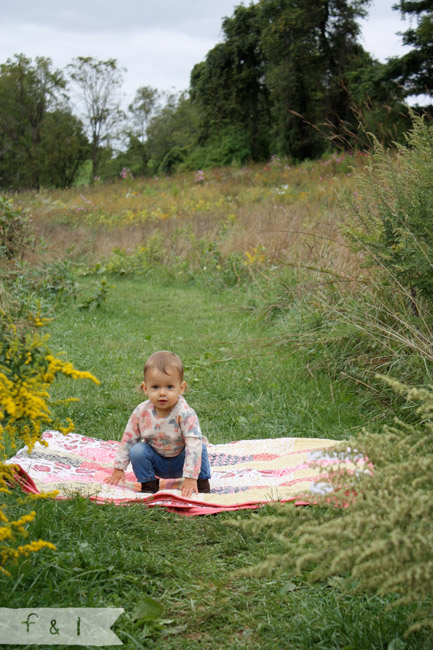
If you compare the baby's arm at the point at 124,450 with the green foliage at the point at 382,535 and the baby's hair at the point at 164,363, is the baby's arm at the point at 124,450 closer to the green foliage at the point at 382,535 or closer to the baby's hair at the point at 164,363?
the baby's hair at the point at 164,363

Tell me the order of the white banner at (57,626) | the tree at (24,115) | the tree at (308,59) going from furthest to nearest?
1. the tree at (24,115)
2. the tree at (308,59)
3. the white banner at (57,626)

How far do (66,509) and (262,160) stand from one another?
24517 millimetres

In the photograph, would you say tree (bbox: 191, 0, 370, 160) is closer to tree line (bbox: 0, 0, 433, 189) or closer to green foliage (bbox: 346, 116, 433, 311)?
tree line (bbox: 0, 0, 433, 189)

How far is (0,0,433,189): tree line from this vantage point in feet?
58.4

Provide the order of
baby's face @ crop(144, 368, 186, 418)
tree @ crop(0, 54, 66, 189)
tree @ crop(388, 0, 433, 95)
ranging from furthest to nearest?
tree @ crop(0, 54, 66, 189)
tree @ crop(388, 0, 433, 95)
baby's face @ crop(144, 368, 186, 418)

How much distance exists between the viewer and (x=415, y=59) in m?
16.4

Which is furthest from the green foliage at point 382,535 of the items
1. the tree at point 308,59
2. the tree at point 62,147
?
the tree at point 62,147

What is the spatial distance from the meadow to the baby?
426mm

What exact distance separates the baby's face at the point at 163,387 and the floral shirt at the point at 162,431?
75mm

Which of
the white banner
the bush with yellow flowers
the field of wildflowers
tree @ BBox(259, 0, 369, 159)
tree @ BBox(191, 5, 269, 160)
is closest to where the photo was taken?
the bush with yellow flowers

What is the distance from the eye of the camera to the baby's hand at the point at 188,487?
10.8 feet

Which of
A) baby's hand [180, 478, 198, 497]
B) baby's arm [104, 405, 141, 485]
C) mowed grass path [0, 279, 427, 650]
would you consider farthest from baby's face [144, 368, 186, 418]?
mowed grass path [0, 279, 427, 650]

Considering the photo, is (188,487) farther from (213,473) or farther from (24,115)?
(24,115)

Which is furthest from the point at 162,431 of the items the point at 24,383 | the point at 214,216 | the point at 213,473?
the point at 214,216
